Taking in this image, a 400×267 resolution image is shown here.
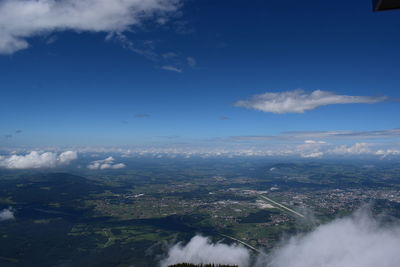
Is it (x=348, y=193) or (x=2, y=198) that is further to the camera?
(x=348, y=193)

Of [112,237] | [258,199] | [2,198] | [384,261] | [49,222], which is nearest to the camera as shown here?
[384,261]

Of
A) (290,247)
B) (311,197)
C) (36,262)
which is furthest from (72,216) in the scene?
(311,197)

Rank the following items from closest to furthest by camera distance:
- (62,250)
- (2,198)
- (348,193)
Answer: (62,250) < (2,198) < (348,193)

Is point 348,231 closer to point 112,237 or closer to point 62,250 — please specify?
point 112,237

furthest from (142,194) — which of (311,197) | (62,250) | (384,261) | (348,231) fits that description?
(384,261)

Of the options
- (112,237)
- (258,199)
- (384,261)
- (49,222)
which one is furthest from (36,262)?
(258,199)

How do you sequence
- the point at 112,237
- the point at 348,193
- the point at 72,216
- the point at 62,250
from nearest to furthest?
1. the point at 62,250
2. the point at 112,237
3. the point at 72,216
4. the point at 348,193

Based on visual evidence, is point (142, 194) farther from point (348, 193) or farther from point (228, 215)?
point (348, 193)

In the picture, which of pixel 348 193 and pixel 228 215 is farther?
pixel 348 193

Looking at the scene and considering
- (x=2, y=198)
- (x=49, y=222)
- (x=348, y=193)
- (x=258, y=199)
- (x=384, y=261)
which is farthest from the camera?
(x=348, y=193)
